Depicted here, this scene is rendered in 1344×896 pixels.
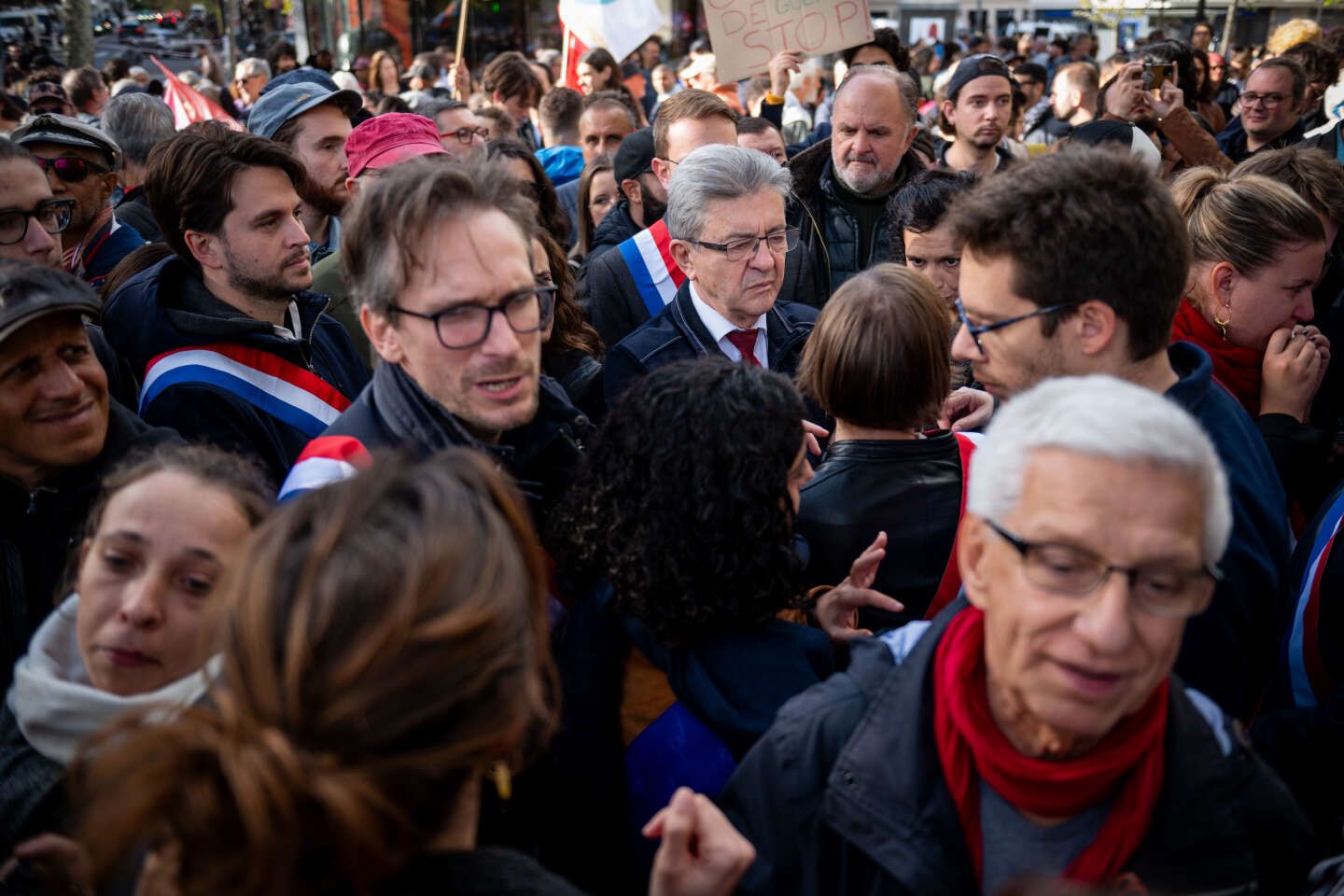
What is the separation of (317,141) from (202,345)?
2.15 metres

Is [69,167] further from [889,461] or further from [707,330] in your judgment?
[889,461]

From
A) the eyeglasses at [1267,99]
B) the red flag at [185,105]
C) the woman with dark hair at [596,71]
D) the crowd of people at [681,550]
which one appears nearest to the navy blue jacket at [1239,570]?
the crowd of people at [681,550]

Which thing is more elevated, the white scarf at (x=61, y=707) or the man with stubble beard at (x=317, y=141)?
the man with stubble beard at (x=317, y=141)

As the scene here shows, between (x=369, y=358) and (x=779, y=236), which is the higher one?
(x=779, y=236)

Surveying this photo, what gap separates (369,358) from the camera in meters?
4.20

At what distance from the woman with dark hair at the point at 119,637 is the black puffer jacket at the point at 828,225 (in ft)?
11.4

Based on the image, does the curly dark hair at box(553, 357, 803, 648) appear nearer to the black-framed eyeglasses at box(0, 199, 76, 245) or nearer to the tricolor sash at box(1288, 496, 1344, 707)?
the tricolor sash at box(1288, 496, 1344, 707)

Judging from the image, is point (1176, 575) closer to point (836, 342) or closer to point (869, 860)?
point (869, 860)

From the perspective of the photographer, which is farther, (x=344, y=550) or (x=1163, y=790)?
(x=1163, y=790)

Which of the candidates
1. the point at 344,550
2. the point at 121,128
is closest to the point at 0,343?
the point at 344,550

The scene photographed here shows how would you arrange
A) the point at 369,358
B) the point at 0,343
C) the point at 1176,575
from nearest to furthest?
1. the point at 1176,575
2. the point at 0,343
3. the point at 369,358

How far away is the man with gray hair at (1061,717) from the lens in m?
1.50

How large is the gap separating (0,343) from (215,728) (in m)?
1.65

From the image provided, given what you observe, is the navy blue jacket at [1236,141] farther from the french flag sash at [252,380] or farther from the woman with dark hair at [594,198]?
the french flag sash at [252,380]
